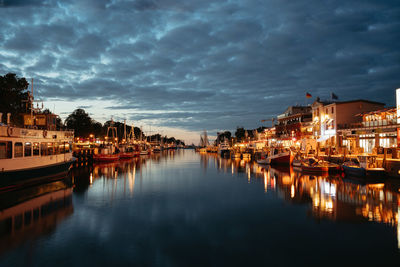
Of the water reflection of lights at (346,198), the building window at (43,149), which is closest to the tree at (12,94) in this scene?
the building window at (43,149)

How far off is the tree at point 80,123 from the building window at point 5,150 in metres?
67.6

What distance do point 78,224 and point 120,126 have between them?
150896 mm

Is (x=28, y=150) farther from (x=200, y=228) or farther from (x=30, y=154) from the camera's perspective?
(x=200, y=228)

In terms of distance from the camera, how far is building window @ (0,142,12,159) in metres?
25.8

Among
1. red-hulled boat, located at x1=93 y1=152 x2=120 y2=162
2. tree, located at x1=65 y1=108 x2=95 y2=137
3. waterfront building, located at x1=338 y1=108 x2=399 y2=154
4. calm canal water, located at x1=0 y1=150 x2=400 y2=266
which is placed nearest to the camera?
calm canal water, located at x1=0 y1=150 x2=400 y2=266

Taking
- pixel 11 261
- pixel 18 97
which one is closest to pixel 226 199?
pixel 11 261

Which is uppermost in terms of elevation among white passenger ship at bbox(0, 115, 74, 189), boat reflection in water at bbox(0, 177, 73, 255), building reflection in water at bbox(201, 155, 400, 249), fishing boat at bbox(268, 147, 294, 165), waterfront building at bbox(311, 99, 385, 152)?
waterfront building at bbox(311, 99, 385, 152)

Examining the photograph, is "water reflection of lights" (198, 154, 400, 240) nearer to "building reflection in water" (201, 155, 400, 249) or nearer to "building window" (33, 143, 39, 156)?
"building reflection in water" (201, 155, 400, 249)

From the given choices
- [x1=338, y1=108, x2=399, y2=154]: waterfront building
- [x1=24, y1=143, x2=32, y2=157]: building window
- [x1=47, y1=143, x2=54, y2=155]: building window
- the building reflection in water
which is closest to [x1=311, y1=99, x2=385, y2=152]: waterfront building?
[x1=338, y1=108, x2=399, y2=154]: waterfront building

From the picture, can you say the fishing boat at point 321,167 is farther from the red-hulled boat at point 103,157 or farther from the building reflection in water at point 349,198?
the red-hulled boat at point 103,157

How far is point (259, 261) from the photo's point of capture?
39.9 feet

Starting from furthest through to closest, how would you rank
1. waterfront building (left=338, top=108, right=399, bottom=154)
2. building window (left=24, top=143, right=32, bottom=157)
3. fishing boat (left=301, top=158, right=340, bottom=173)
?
waterfront building (left=338, top=108, right=399, bottom=154) → fishing boat (left=301, top=158, right=340, bottom=173) → building window (left=24, top=143, right=32, bottom=157)

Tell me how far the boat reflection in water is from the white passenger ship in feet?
5.17

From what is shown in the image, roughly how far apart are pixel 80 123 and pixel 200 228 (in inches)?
3328
